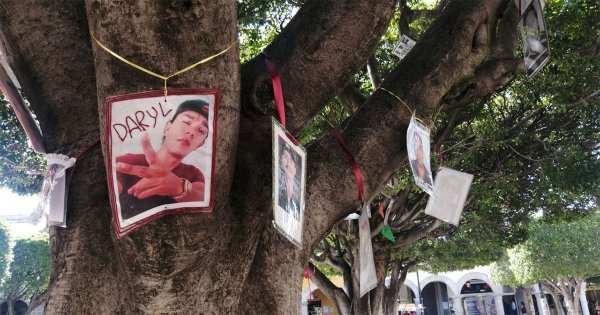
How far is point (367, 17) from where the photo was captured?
259 cm

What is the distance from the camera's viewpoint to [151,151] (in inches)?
66.2

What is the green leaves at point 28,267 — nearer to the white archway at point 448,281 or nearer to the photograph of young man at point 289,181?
the white archway at point 448,281

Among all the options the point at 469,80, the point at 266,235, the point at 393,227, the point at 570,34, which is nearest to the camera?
the point at 266,235

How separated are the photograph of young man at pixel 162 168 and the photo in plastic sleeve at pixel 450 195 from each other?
2.66 metres

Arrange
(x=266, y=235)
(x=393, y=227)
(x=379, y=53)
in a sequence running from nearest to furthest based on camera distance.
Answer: (x=266, y=235) → (x=379, y=53) → (x=393, y=227)

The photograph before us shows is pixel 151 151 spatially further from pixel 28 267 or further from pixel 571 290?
pixel 571 290

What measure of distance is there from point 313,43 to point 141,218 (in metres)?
1.34

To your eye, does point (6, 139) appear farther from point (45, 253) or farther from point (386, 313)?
point (45, 253)

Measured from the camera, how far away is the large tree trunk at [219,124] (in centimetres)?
177

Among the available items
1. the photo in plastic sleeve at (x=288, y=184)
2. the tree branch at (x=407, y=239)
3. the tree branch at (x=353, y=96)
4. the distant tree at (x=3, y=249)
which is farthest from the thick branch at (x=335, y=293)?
the distant tree at (x=3, y=249)

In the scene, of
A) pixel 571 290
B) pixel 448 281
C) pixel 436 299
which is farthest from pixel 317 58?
pixel 436 299

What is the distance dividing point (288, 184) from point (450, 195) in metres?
2.32

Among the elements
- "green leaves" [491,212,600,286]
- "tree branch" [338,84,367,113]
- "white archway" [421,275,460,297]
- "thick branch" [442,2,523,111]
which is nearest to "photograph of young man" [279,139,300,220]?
"thick branch" [442,2,523,111]

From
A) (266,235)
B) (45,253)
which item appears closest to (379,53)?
(266,235)
